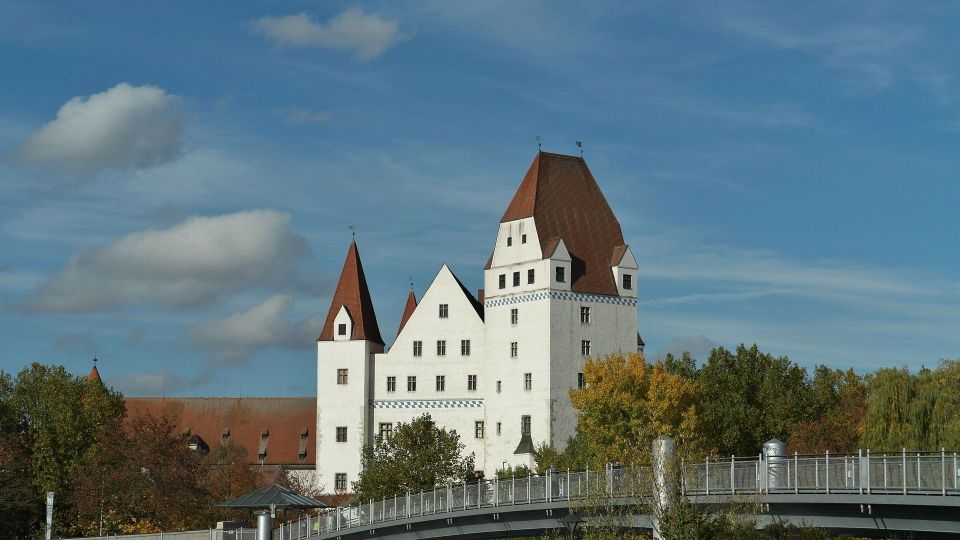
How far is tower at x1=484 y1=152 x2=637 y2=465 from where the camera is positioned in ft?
339

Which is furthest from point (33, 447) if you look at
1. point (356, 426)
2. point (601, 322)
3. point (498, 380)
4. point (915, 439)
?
point (915, 439)

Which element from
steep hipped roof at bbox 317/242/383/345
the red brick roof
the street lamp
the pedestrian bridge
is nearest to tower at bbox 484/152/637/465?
steep hipped roof at bbox 317/242/383/345

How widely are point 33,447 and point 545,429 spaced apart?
102 ft

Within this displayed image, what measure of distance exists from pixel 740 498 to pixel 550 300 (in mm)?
56826

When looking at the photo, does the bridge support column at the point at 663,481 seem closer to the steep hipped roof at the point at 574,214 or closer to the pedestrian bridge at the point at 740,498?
the pedestrian bridge at the point at 740,498

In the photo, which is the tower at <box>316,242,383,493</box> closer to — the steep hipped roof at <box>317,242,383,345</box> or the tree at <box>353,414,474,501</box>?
the steep hipped roof at <box>317,242,383,345</box>

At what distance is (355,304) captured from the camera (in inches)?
4545

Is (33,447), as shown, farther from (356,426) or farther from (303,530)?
(303,530)

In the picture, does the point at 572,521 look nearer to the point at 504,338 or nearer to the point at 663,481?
the point at 663,481

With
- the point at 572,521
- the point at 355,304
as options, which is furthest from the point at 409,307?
the point at 572,521

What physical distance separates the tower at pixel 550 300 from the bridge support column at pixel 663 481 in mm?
52133

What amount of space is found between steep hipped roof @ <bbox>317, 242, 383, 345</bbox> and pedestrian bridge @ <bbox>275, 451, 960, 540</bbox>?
4966 cm

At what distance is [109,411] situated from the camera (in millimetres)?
103938

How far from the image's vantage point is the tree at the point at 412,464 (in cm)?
8444
